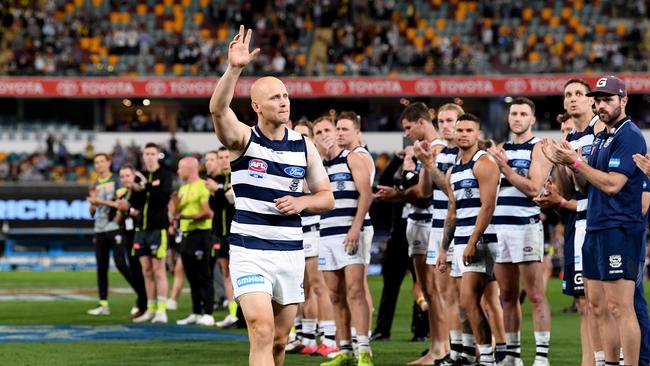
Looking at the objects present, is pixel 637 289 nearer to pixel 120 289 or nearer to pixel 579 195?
pixel 579 195

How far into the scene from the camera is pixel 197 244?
16.7 metres

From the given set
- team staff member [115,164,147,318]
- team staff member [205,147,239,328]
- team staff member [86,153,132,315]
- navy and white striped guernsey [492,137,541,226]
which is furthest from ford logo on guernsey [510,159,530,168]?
team staff member [86,153,132,315]

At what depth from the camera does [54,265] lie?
33.6 metres

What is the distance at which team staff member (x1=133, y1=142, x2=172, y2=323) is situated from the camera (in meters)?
17.0

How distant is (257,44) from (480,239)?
3473 cm

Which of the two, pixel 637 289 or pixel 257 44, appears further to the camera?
pixel 257 44

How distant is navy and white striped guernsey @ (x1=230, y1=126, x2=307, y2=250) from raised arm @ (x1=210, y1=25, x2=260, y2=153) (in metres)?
0.15

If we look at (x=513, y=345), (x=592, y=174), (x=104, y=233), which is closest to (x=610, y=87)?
(x=592, y=174)

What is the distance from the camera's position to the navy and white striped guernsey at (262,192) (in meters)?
8.18

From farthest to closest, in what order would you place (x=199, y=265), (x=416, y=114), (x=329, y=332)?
(x=199, y=265) < (x=329, y=332) < (x=416, y=114)

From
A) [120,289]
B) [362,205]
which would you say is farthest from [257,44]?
[362,205]

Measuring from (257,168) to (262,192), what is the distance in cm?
17

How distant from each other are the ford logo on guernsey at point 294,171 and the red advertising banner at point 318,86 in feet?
105

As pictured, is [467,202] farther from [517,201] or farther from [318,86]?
[318,86]
